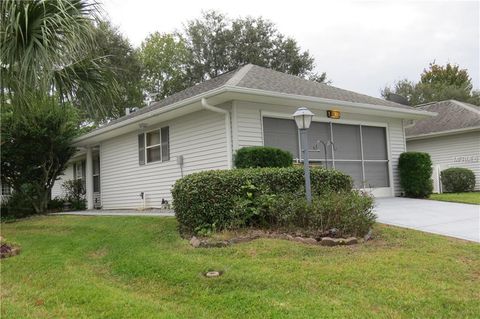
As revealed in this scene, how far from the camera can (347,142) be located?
505 inches

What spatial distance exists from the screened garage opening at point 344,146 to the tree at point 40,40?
5050mm

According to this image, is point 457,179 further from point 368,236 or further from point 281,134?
point 368,236

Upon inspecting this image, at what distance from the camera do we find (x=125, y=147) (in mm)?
14695

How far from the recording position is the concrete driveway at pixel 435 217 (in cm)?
772

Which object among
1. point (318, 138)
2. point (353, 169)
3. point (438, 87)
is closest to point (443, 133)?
point (353, 169)

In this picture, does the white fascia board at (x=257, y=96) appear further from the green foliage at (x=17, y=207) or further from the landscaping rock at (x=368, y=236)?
the landscaping rock at (x=368, y=236)

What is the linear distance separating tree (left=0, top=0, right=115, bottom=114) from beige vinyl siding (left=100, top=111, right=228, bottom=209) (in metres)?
3.98

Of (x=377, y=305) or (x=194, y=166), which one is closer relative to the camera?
(x=377, y=305)

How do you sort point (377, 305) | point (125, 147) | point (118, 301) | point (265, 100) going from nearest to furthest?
1. point (377, 305)
2. point (118, 301)
3. point (265, 100)
4. point (125, 147)

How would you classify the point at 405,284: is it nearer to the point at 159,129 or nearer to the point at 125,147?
the point at 159,129

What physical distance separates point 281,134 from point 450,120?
11.4 meters

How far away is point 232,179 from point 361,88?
30.9 metres

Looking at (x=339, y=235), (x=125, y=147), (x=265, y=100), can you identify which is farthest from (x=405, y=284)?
(x=125, y=147)

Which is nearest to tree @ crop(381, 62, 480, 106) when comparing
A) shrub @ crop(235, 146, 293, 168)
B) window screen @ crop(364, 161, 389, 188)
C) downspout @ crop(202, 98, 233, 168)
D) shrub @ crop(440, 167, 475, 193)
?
shrub @ crop(440, 167, 475, 193)
